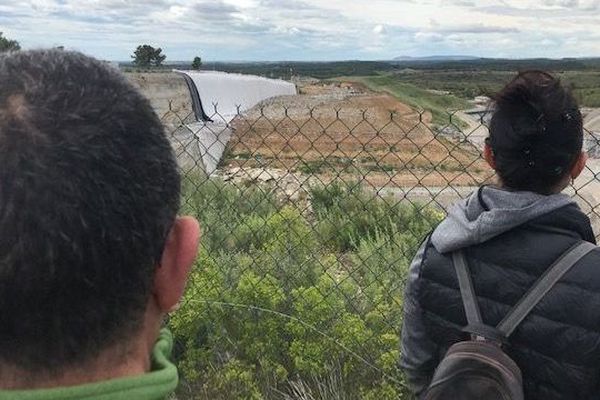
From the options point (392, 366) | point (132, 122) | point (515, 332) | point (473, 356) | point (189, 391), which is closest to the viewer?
point (132, 122)

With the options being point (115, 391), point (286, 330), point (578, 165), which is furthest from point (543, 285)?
point (286, 330)

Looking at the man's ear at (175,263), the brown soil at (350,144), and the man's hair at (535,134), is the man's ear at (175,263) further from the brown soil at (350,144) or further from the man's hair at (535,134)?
the brown soil at (350,144)

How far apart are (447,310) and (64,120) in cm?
165

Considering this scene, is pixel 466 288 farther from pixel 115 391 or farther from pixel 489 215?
pixel 115 391

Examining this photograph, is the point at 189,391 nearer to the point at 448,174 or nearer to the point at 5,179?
the point at 5,179

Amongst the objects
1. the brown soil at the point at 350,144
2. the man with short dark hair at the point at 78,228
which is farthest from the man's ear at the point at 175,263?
the brown soil at the point at 350,144

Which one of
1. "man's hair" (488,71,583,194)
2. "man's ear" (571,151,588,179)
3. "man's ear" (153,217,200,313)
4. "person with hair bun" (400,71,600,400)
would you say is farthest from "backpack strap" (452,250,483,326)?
"man's ear" (153,217,200,313)

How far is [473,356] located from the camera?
6.98 feet

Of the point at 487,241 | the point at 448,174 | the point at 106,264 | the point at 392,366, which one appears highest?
the point at 106,264

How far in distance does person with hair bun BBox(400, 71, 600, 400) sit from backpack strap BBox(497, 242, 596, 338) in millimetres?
16

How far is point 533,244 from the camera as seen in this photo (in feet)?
7.51

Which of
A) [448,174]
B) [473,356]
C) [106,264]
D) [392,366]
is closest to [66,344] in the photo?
[106,264]

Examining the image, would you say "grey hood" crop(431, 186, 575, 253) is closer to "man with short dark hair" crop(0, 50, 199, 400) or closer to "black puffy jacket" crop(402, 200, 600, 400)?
"black puffy jacket" crop(402, 200, 600, 400)

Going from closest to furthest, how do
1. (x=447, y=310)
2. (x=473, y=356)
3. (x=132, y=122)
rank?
(x=132, y=122)
(x=473, y=356)
(x=447, y=310)
